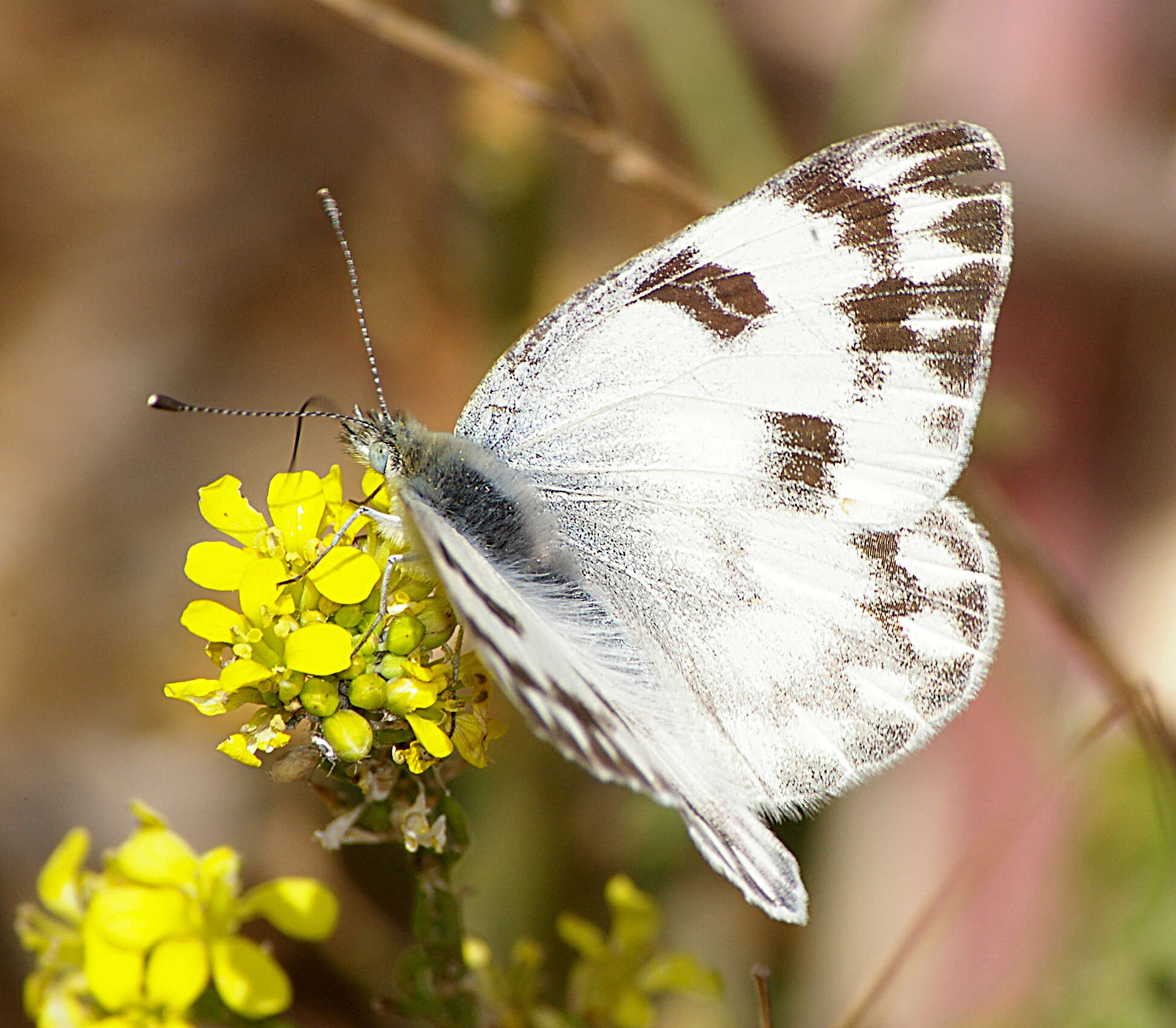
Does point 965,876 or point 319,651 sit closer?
point 319,651

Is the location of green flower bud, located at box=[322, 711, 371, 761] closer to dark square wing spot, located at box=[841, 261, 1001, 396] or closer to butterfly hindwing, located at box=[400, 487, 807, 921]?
butterfly hindwing, located at box=[400, 487, 807, 921]

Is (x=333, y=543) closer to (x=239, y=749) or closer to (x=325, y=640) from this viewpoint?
(x=325, y=640)

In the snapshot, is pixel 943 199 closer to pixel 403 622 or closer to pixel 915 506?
pixel 915 506

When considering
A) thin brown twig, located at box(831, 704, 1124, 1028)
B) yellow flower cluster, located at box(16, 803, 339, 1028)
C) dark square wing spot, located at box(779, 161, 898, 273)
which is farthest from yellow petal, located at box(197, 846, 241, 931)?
dark square wing spot, located at box(779, 161, 898, 273)

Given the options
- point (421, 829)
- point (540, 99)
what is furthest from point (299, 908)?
point (540, 99)

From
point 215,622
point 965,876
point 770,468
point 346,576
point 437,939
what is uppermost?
point 770,468

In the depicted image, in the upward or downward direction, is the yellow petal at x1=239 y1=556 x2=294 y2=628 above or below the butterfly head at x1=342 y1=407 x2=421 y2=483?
below

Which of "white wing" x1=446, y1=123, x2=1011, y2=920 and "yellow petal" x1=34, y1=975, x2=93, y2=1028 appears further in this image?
"white wing" x1=446, y1=123, x2=1011, y2=920
